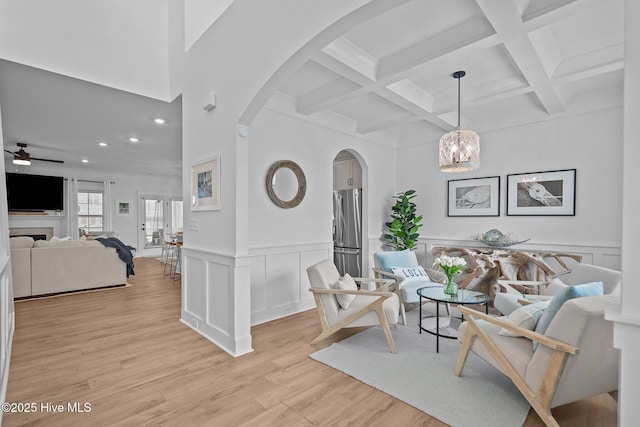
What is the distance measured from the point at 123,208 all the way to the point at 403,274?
872 centimetres

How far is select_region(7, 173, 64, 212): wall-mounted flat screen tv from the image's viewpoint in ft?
24.0

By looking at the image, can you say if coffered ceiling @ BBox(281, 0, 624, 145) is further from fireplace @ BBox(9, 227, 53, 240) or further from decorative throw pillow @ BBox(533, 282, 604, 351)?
fireplace @ BBox(9, 227, 53, 240)

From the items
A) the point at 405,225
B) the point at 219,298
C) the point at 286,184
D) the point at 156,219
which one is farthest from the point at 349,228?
the point at 156,219

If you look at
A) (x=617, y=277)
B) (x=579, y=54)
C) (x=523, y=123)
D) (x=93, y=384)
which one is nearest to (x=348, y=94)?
(x=579, y=54)

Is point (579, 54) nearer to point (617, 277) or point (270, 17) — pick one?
point (617, 277)

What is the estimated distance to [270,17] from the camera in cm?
244

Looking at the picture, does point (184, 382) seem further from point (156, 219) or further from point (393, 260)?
point (156, 219)

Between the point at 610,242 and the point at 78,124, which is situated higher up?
the point at 78,124

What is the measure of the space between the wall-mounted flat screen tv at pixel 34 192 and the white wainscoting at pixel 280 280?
744 cm

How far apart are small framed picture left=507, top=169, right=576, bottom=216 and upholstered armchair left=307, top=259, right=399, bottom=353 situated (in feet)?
8.35

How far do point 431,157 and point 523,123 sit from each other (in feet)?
4.45

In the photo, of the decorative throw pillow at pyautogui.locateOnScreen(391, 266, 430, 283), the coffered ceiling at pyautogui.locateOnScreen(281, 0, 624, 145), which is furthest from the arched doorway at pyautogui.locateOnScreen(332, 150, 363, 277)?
the coffered ceiling at pyautogui.locateOnScreen(281, 0, 624, 145)

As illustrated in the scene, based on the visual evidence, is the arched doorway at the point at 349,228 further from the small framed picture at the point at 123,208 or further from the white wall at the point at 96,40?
the small framed picture at the point at 123,208

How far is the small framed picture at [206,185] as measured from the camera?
303cm
